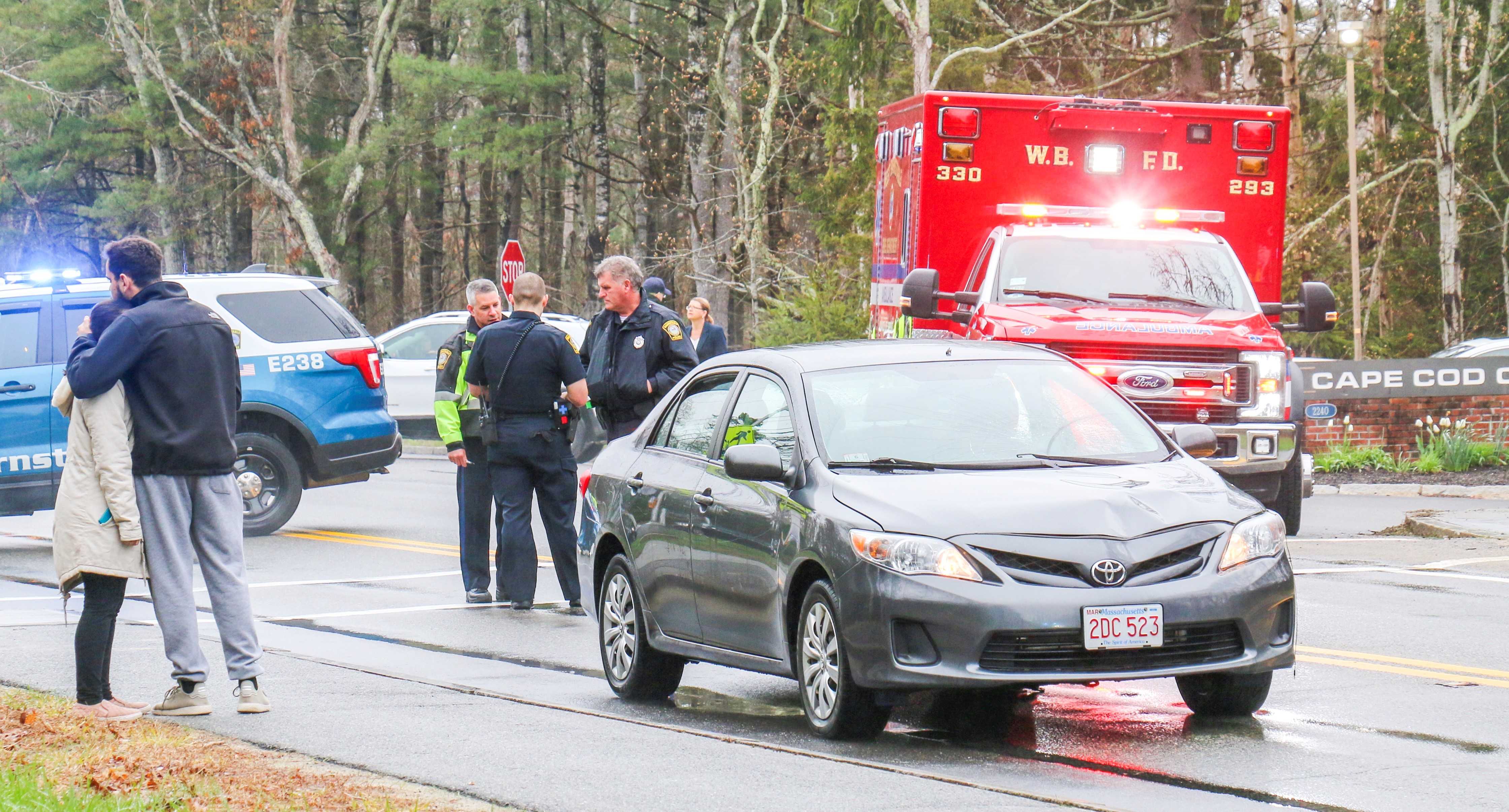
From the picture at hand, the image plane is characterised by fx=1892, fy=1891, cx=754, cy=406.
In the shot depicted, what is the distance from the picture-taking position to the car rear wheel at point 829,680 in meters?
6.68

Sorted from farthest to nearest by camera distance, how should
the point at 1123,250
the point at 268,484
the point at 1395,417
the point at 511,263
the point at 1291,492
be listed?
the point at 511,263
the point at 1395,417
the point at 268,484
the point at 1291,492
the point at 1123,250

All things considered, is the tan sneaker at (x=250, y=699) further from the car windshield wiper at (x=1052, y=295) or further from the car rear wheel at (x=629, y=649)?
the car windshield wiper at (x=1052, y=295)

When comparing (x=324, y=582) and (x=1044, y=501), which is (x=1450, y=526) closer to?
(x=324, y=582)

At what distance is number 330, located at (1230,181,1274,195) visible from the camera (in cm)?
1459

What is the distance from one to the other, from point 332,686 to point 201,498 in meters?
1.30

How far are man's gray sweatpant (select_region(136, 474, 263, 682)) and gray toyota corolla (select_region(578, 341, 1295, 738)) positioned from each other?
1665 millimetres

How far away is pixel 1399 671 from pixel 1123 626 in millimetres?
2712

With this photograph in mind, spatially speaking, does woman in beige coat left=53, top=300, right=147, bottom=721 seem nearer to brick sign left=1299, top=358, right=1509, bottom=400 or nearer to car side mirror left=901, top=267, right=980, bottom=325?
car side mirror left=901, top=267, right=980, bottom=325

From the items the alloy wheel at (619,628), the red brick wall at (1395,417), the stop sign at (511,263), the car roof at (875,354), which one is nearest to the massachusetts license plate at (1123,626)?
the car roof at (875,354)

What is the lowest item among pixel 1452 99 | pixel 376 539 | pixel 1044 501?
pixel 376 539

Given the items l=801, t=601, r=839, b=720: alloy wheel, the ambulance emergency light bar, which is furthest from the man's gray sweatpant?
the ambulance emergency light bar

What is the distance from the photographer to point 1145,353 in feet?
41.3

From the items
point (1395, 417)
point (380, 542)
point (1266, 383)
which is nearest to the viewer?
point (1266, 383)

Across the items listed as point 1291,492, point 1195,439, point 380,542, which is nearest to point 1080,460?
point 1195,439
